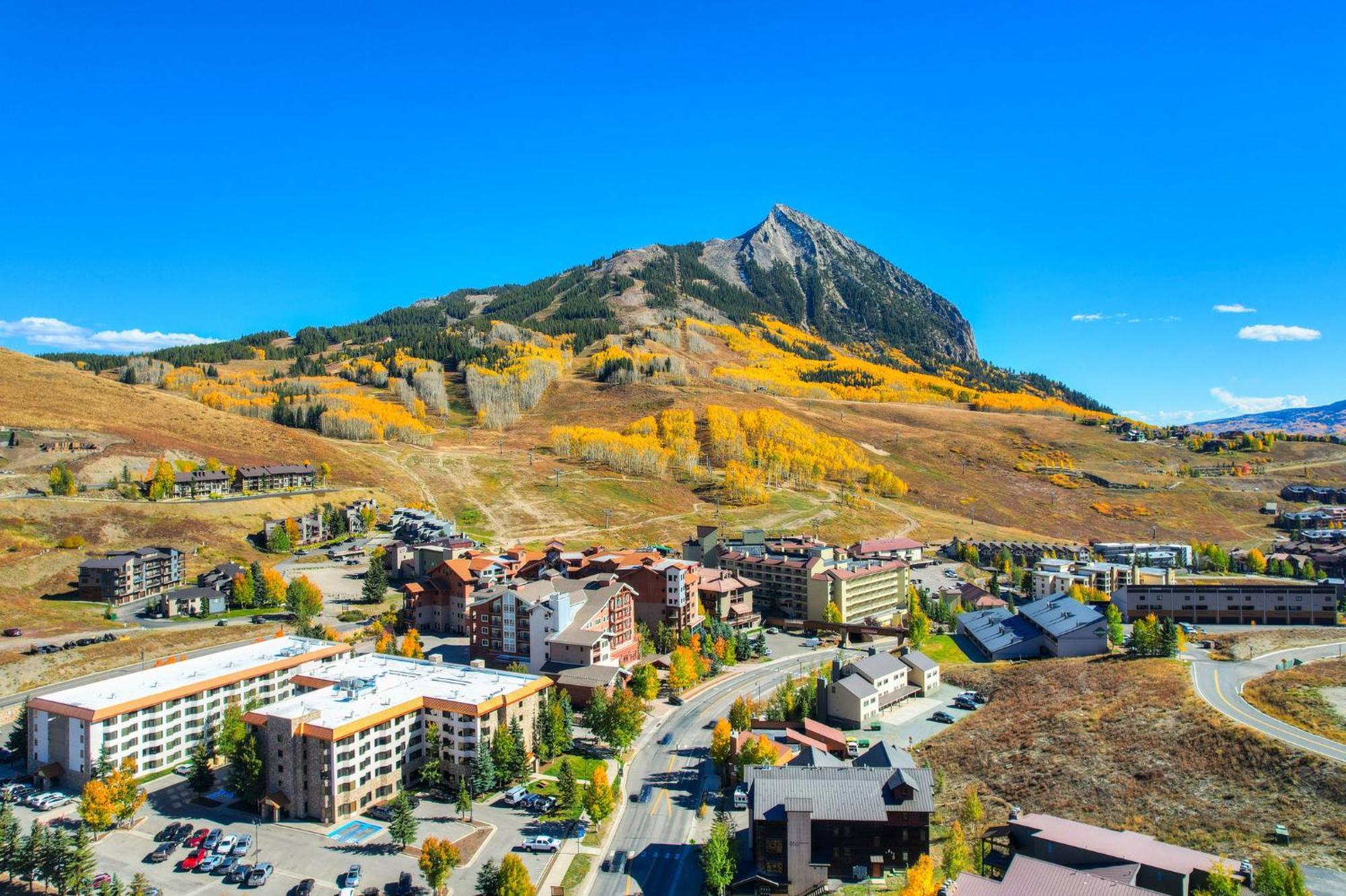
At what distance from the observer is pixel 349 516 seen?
120 m

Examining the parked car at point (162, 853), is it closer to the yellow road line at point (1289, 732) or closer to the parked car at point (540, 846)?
the parked car at point (540, 846)

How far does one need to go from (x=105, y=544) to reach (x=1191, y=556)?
14909 cm

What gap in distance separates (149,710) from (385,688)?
1392 centimetres

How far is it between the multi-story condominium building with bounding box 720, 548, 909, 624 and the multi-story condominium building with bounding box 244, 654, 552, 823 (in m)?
42.6

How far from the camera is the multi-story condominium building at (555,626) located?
68.0 meters

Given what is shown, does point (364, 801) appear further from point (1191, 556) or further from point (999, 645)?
point (1191, 556)

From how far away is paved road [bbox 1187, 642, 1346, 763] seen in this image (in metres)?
45.7

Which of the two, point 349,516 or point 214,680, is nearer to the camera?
point 214,680

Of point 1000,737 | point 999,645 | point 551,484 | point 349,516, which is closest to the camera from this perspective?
point 1000,737

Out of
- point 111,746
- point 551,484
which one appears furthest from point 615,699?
point 551,484

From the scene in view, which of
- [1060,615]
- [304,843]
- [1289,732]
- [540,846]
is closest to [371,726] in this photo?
[304,843]

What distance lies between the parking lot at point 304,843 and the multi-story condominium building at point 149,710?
9.98 ft

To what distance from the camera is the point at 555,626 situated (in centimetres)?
6869

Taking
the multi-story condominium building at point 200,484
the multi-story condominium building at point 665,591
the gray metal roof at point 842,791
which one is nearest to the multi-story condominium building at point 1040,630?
the multi-story condominium building at point 665,591
